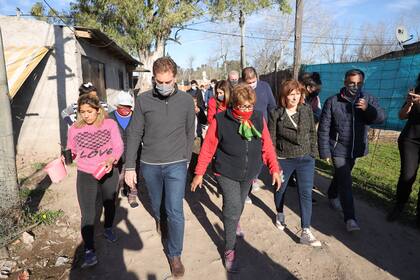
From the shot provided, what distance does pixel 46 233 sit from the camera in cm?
408

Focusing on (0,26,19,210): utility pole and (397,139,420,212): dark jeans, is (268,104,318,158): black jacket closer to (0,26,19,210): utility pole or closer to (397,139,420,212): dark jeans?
(397,139,420,212): dark jeans

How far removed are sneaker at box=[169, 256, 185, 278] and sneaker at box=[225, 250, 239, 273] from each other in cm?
43

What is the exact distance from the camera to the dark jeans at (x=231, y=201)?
10.2 feet

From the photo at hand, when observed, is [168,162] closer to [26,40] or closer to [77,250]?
[77,250]

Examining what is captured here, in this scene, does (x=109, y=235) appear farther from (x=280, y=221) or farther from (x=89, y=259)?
(x=280, y=221)

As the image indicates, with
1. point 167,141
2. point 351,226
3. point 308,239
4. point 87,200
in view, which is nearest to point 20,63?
point 87,200

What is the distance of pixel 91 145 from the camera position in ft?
10.9

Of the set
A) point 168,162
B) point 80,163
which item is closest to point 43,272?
point 80,163

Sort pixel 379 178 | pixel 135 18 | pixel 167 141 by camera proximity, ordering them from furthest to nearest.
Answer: pixel 135 18 → pixel 379 178 → pixel 167 141

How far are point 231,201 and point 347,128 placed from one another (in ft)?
5.64

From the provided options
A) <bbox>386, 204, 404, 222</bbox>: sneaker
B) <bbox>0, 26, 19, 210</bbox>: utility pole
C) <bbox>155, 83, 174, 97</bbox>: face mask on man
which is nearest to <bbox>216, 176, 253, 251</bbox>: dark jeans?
<bbox>155, 83, 174, 97</bbox>: face mask on man

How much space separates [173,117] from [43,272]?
2.04 meters

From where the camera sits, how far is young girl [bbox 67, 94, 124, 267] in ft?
10.7

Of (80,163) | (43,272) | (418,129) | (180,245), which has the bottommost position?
(43,272)
